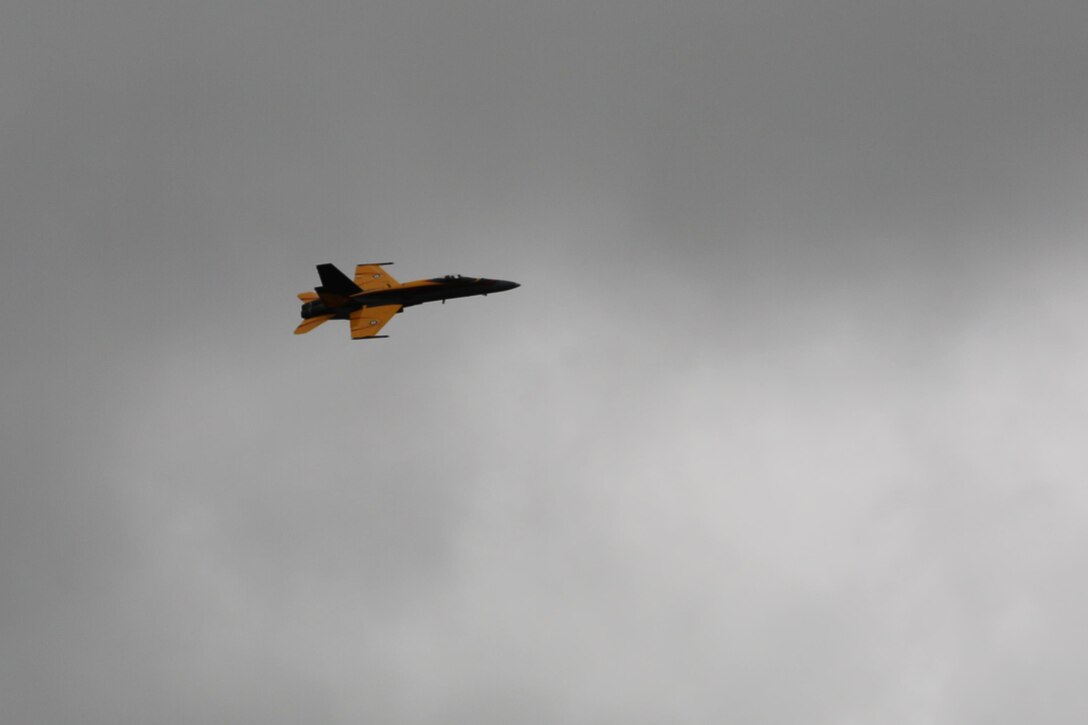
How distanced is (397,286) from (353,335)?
944 centimetres

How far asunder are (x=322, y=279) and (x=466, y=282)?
15944 millimetres

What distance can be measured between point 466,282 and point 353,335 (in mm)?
15198

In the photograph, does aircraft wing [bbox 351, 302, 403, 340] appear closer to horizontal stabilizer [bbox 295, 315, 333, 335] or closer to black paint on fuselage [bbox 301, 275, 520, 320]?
black paint on fuselage [bbox 301, 275, 520, 320]

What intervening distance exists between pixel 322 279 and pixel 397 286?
28.9ft

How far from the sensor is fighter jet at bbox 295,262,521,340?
520 ft

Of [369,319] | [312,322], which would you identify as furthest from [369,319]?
[312,322]

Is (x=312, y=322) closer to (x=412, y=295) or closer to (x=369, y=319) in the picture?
(x=369, y=319)

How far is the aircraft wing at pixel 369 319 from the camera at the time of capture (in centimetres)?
15800

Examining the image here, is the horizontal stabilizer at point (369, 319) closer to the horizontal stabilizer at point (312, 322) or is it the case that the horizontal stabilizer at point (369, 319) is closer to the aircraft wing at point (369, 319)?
the aircraft wing at point (369, 319)

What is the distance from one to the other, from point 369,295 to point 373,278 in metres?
4.00

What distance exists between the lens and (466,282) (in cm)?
16588

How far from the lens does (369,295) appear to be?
161000mm

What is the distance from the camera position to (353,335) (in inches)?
6181

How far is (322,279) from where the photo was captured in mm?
158750
